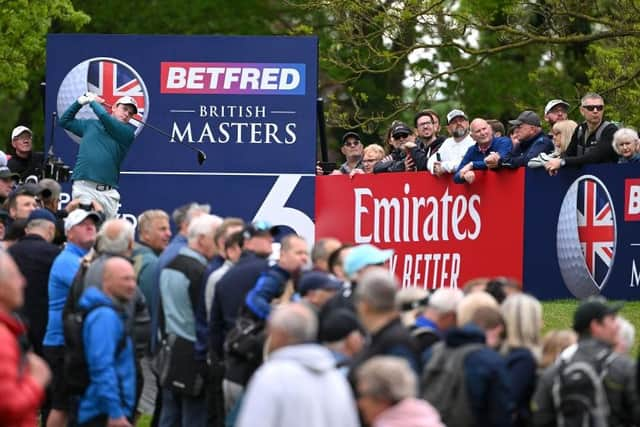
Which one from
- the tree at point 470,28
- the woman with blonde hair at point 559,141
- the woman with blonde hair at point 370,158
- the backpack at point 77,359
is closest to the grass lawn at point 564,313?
the woman with blonde hair at point 559,141

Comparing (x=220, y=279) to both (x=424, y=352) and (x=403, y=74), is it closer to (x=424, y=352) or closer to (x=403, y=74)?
(x=424, y=352)

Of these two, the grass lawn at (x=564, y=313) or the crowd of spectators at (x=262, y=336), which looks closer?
the crowd of spectators at (x=262, y=336)

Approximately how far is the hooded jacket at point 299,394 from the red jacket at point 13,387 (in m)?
1.10

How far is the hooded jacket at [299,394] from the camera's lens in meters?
9.33

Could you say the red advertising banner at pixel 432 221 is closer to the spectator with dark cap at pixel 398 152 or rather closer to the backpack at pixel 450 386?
the spectator with dark cap at pixel 398 152

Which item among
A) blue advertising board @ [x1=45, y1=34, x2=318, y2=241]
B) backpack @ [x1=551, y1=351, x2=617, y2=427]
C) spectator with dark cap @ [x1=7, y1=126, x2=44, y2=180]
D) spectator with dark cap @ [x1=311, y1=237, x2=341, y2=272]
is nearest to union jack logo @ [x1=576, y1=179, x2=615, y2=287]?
blue advertising board @ [x1=45, y1=34, x2=318, y2=241]

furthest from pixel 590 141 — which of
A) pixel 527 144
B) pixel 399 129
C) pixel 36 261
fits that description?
pixel 36 261

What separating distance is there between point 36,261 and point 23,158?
739cm

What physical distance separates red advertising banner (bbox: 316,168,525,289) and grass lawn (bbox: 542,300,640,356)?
0.69 meters

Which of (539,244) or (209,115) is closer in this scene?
(539,244)

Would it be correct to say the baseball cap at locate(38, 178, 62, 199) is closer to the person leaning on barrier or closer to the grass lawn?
the grass lawn

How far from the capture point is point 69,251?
1452cm

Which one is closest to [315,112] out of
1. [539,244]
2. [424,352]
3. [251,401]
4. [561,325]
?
[539,244]

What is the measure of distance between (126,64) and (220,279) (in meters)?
10.2
